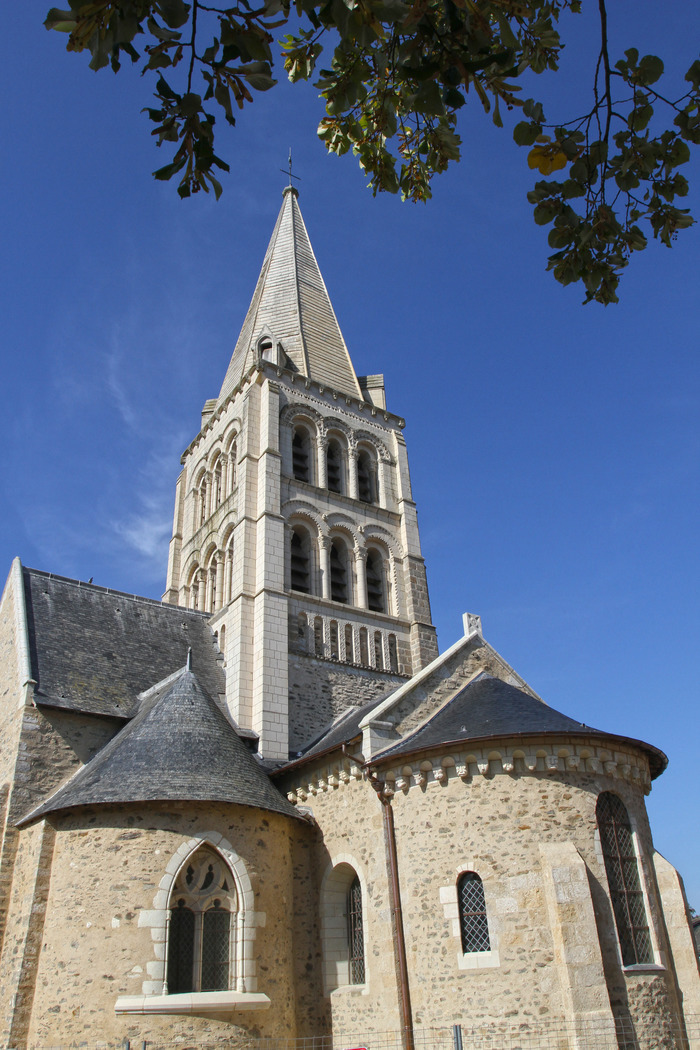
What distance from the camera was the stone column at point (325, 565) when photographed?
69.5ft

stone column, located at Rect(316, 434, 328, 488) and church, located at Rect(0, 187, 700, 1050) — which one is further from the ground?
stone column, located at Rect(316, 434, 328, 488)

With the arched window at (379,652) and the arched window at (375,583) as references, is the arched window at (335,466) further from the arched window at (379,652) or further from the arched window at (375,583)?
the arched window at (379,652)

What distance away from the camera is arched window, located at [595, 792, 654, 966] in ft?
37.3

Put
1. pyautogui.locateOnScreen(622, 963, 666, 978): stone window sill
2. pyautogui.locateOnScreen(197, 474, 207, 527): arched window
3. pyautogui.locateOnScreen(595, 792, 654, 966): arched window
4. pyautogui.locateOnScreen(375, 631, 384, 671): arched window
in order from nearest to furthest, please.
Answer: pyautogui.locateOnScreen(622, 963, 666, 978): stone window sill, pyautogui.locateOnScreen(595, 792, 654, 966): arched window, pyautogui.locateOnScreen(375, 631, 384, 671): arched window, pyautogui.locateOnScreen(197, 474, 207, 527): arched window

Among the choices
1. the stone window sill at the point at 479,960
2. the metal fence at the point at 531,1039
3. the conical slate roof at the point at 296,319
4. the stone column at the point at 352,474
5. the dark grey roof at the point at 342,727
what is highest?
the conical slate roof at the point at 296,319

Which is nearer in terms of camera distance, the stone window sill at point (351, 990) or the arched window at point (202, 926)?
the arched window at point (202, 926)

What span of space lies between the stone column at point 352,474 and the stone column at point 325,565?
2.09 m

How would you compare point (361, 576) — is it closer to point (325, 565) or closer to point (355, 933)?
point (325, 565)

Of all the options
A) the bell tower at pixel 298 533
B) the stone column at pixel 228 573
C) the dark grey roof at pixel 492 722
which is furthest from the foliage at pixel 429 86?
the stone column at pixel 228 573

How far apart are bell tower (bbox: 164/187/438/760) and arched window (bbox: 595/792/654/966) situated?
24.9 ft

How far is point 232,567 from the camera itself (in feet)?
70.3

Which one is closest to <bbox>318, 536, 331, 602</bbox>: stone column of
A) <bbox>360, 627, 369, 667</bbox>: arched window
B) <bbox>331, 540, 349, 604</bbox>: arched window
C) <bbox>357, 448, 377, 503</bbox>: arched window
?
<bbox>331, 540, 349, 604</bbox>: arched window

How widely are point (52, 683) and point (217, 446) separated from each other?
452 inches

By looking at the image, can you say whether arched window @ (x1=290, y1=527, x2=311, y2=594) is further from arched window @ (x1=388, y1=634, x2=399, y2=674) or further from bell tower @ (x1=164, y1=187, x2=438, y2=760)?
arched window @ (x1=388, y1=634, x2=399, y2=674)
